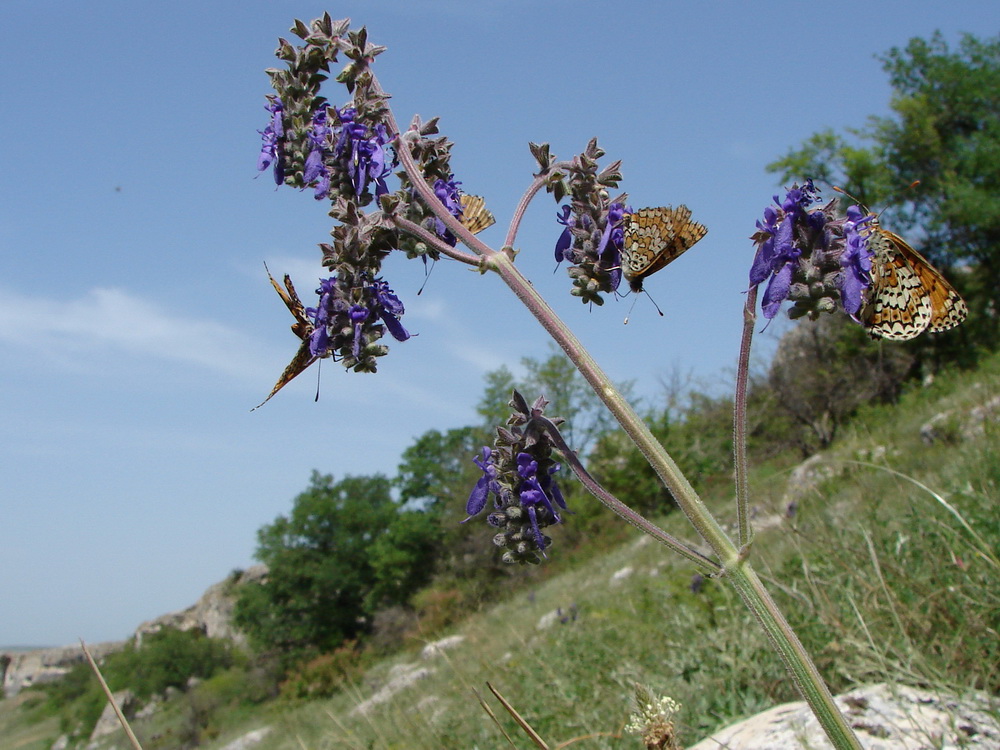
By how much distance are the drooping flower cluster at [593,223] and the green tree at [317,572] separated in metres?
64.6

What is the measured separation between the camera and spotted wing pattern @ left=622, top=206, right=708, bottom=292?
2.61m

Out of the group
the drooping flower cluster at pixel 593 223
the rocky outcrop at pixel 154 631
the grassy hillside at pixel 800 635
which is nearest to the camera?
the drooping flower cluster at pixel 593 223

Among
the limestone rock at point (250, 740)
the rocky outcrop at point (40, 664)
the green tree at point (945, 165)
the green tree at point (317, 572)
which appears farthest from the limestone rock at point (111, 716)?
the green tree at point (945, 165)

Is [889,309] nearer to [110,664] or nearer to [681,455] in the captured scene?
[681,455]

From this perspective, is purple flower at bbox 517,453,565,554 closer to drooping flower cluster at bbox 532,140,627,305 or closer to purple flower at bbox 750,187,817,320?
drooping flower cluster at bbox 532,140,627,305

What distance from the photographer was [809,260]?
83.9 inches

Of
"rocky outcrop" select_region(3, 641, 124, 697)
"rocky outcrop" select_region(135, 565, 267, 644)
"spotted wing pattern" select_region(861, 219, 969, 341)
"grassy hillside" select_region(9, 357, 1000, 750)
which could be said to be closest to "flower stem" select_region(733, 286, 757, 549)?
"spotted wing pattern" select_region(861, 219, 969, 341)

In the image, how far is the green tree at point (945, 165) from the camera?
4038 cm

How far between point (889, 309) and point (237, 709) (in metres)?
59.9

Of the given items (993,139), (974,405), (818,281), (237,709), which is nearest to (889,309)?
(818,281)

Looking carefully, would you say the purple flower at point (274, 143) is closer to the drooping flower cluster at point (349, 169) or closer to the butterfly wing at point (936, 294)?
the drooping flower cluster at point (349, 169)

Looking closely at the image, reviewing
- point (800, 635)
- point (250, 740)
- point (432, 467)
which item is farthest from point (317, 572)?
point (800, 635)

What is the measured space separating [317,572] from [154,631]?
3204 centimetres

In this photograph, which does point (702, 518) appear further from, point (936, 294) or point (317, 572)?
point (317, 572)
